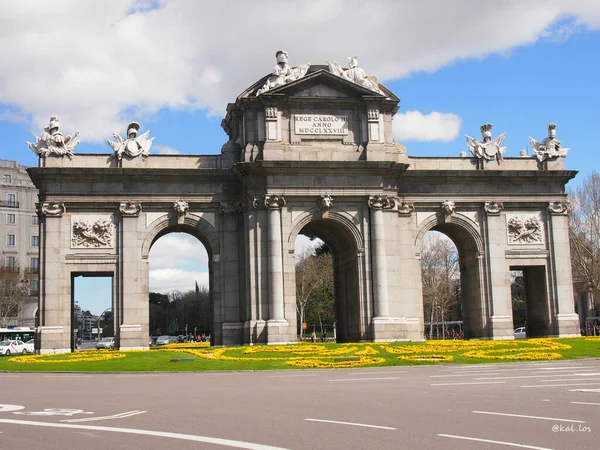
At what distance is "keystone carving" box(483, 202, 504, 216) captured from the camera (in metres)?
57.3

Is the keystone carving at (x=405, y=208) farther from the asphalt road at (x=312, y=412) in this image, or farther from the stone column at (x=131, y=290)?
the asphalt road at (x=312, y=412)

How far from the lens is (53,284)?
171 ft

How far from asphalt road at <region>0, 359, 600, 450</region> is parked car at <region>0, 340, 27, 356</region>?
46702mm

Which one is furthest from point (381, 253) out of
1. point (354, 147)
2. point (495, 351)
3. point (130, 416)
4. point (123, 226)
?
point (130, 416)

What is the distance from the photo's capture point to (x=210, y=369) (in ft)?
115

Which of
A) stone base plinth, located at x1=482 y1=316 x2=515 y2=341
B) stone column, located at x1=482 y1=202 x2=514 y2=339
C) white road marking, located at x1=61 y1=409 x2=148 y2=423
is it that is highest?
stone column, located at x1=482 y1=202 x2=514 y2=339

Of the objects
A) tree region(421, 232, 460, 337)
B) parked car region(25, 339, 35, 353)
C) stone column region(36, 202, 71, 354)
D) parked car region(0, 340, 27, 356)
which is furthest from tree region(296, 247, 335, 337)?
stone column region(36, 202, 71, 354)

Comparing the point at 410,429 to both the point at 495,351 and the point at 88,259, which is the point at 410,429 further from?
the point at 88,259

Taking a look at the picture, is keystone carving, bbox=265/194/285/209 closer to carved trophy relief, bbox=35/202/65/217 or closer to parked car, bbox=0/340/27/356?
carved trophy relief, bbox=35/202/65/217

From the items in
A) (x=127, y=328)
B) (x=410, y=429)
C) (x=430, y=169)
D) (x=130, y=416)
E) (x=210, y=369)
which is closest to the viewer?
(x=410, y=429)

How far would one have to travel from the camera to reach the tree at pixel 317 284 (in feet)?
343

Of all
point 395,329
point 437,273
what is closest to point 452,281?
point 437,273

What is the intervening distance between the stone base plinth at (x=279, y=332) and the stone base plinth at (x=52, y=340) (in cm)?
1342

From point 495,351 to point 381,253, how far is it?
11.7 metres
